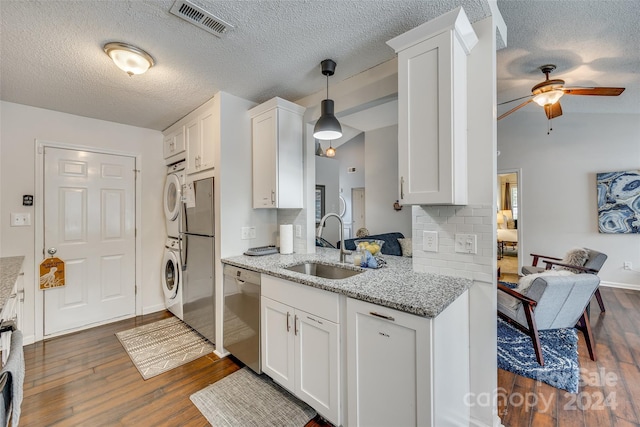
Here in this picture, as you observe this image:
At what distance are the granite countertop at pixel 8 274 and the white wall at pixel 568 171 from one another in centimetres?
634

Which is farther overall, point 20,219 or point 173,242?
point 173,242

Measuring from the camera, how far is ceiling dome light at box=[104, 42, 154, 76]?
177cm

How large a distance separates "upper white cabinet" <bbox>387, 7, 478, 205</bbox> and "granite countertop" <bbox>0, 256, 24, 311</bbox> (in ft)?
6.62

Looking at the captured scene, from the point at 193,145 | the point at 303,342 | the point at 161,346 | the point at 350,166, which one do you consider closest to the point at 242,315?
the point at 303,342

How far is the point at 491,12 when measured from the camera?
4.99 ft

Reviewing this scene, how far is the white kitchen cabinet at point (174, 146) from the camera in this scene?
10.3 feet

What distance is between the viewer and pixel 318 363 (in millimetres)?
1621

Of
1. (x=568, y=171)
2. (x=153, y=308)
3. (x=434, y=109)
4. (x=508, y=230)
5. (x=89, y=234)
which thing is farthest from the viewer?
(x=508, y=230)

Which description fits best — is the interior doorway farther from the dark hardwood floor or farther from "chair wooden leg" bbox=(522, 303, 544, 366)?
"chair wooden leg" bbox=(522, 303, 544, 366)

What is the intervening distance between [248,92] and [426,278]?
2.18m

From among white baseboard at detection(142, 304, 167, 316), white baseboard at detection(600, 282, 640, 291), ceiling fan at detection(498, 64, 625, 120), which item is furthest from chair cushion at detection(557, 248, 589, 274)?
white baseboard at detection(142, 304, 167, 316)

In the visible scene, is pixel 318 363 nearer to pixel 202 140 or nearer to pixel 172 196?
pixel 202 140

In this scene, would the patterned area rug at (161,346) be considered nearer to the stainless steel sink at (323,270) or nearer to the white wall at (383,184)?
the stainless steel sink at (323,270)

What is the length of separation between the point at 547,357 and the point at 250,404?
2.45 metres
